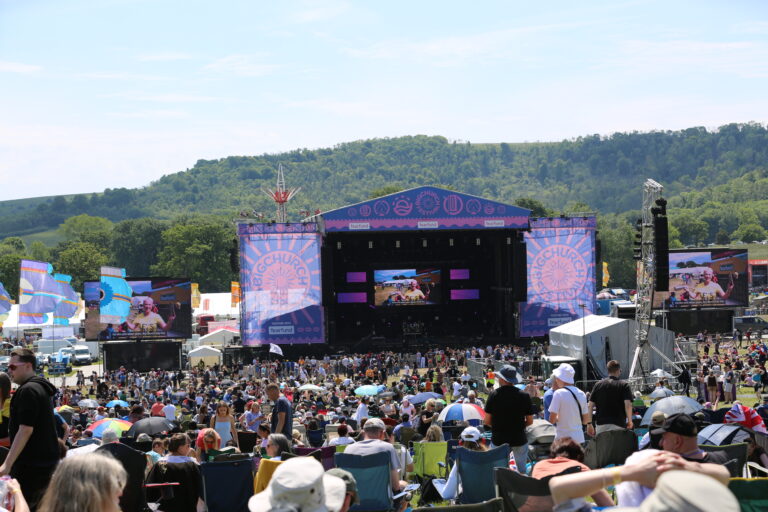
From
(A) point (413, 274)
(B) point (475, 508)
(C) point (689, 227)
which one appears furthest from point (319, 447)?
(C) point (689, 227)

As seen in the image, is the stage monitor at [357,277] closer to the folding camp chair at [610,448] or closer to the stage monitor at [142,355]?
the stage monitor at [142,355]

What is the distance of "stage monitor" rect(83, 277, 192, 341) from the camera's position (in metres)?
40.0

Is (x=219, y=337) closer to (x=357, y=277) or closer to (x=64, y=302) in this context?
(x=357, y=277)

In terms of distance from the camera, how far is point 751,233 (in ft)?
508

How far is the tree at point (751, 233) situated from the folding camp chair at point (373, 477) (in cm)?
15788

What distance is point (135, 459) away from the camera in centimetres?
698

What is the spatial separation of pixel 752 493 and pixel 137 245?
4740 inches

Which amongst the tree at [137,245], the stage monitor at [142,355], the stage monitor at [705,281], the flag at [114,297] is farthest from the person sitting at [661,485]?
the tree at [137,245]

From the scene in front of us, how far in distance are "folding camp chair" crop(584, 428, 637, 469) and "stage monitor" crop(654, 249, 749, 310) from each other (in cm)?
3888

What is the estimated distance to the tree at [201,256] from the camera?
96312 mm

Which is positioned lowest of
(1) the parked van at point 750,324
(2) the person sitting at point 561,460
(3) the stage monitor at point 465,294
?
(1) the parked van at point 750,324

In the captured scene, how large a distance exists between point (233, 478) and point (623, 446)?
3019mm

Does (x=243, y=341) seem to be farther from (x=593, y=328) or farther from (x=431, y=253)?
(x=593, y=328)

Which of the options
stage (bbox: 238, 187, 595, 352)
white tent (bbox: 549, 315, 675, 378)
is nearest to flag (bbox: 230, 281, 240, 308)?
stage (bbox: 238, 187, 595, 352)
